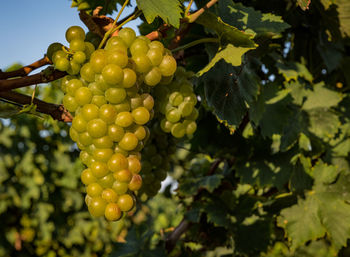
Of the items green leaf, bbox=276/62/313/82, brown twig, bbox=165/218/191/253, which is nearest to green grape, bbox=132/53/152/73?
green leaf, bbox=276/62/313/82

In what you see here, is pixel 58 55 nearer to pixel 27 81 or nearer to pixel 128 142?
pixel 27 81

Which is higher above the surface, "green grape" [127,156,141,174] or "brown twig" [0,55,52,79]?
"brown twig" [0,55,52,79]

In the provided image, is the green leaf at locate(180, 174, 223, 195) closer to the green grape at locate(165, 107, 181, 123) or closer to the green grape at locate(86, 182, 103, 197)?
the green grape at locate(165, 107, 181, 123)

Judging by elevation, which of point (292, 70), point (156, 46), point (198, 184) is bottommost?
point (198, 184)

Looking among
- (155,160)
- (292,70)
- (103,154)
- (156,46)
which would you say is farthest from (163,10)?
(292,70)

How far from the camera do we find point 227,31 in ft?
2.27

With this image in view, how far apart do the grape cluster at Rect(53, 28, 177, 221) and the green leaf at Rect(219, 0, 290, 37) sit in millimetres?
248

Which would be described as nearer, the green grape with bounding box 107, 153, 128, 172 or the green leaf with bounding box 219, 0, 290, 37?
the green grape with bounding box 107, 153, 128, 172

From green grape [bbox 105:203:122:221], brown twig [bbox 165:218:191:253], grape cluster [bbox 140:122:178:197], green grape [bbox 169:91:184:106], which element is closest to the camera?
green grape [bbox 105:203:122:221]

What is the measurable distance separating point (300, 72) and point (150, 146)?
0.70 metres

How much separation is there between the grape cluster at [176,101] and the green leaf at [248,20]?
0.18 metres

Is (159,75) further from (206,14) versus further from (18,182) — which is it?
(18,182)

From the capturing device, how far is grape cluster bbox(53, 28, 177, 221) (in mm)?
606

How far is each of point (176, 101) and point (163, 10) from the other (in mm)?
204
